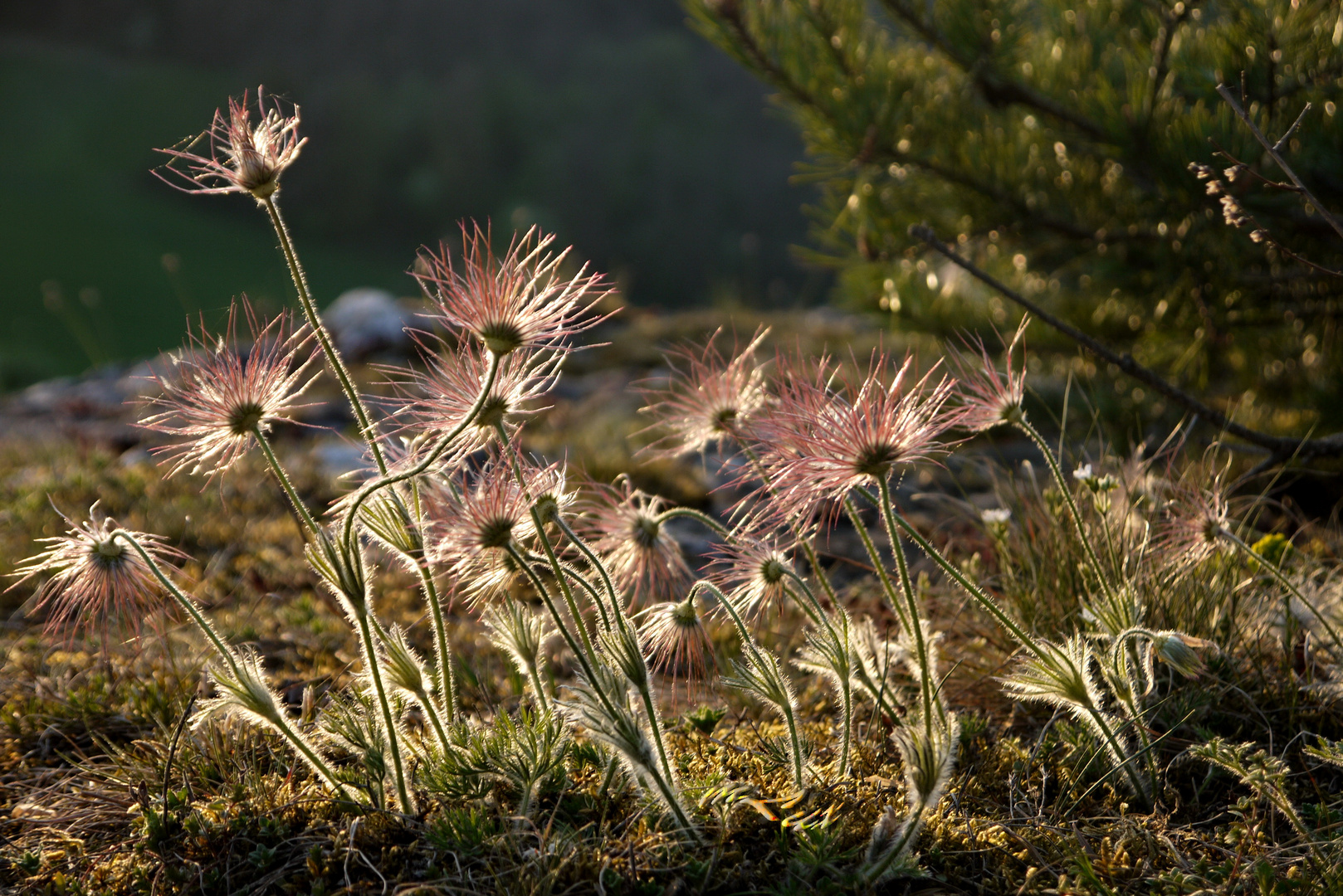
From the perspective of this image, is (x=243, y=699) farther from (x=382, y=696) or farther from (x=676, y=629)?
(x=676, y=629)

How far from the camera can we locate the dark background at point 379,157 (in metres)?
20.7

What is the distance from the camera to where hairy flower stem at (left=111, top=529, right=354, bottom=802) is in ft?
5.29

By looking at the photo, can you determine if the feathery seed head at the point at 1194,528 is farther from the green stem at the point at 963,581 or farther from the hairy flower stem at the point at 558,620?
the hairy flower stem at the point at 558,620

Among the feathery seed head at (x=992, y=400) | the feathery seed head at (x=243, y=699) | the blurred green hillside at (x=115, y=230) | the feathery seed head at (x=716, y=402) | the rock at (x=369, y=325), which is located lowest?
the feathery seed head at (x=243, y=699)

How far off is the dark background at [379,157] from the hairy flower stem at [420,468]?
1711 cm

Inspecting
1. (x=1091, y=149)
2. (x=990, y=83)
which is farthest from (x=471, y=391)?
(x=1091, y=149)

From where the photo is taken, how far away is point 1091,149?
11.3 feet

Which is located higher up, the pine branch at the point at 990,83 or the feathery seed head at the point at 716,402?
the pine branch at the point at 990,83

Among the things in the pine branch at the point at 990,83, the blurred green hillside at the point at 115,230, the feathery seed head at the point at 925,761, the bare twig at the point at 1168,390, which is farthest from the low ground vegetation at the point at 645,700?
the blurred green hillside at the point at 115,230

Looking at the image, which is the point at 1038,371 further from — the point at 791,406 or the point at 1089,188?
the point at 791,406

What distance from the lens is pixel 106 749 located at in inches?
90.0

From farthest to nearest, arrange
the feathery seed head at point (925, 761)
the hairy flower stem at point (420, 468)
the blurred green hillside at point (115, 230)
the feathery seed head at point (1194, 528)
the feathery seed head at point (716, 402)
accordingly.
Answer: the blurred green hillside at point (115, 230)
the feathery seed head at point (1194, 528)
the feathery seed head at point (716, 402)
the feathery seed head at point (925, 761)
the hairy flower stem at point (420, 468)

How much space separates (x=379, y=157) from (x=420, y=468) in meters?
28.9

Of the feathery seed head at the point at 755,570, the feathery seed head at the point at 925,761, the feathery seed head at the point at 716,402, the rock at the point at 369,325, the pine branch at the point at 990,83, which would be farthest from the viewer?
the rock at the point at 369,325
